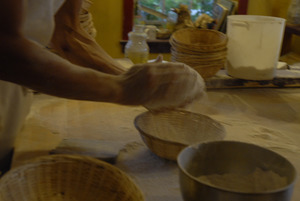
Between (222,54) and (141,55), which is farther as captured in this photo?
(141,55)

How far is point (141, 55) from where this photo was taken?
1.94 m

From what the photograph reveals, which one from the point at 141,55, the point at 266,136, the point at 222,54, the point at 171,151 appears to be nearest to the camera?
the point at 171,151

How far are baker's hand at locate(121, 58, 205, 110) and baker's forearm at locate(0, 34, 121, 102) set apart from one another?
0.03 meters

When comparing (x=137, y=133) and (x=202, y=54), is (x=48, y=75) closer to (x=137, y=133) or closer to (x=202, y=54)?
(x=137, y=133)

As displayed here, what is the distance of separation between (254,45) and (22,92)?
3.23ft

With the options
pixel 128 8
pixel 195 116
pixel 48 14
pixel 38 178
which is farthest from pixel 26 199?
pixel 128 8

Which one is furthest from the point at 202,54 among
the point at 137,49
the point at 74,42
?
the point at 74,42

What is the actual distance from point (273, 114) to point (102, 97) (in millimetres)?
960

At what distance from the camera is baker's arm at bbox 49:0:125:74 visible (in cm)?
117

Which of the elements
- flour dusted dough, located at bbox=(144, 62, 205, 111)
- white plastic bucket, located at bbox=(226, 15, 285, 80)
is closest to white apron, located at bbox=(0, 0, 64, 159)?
flour dusted dough, located at bbox=(144, 62, 205, 111)

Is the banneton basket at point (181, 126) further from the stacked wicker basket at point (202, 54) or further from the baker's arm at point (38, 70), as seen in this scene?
the stacked wicker basket at point (202, 54)

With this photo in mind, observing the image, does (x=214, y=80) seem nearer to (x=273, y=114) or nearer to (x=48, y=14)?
(x=273, y=114)

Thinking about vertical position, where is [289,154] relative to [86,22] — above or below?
below

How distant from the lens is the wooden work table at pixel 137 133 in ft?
3.41
